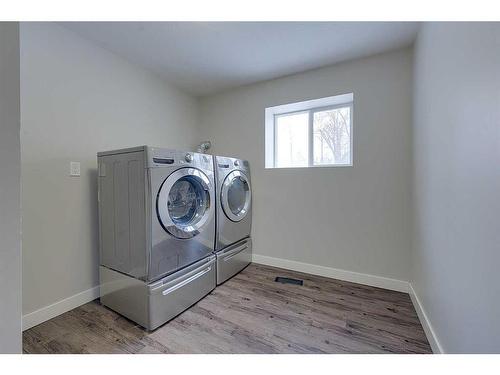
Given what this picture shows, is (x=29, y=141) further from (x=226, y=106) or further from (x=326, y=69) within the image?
(x=326, y=69)

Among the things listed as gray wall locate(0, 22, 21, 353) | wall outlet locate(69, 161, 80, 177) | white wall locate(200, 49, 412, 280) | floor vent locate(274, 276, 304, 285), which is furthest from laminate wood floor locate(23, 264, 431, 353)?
wall outlet locate(69, 161, 80, 177)

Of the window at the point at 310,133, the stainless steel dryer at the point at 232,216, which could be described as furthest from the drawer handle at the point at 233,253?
the window at the point at 310,133

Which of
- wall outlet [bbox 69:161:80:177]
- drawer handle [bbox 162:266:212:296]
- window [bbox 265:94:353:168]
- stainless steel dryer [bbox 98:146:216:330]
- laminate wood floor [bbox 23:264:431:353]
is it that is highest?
window [bbox 265:94:353:168]

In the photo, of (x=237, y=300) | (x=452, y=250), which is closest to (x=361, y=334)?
(x=452, y=250)

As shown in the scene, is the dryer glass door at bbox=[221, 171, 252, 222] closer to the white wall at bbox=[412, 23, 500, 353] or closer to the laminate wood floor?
the laminate wood floor

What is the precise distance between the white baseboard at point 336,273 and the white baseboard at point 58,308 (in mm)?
1596

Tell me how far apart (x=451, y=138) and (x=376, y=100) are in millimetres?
1050

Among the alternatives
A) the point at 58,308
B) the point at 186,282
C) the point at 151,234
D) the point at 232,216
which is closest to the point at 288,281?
the point at 232,216

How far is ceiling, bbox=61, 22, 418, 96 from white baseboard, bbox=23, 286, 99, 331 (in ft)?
6.81

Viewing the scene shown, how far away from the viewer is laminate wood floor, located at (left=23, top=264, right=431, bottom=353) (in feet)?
4.01

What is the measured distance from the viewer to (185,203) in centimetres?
175

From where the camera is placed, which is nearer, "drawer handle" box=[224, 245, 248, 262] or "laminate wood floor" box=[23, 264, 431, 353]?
"laminate wood floor" box=[23, 264, 431, 353]

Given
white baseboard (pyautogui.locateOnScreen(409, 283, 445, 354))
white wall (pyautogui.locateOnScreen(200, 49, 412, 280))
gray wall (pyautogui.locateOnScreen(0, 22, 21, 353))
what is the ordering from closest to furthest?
gray wall (pyautogui.locateOnScreen(0, 22, 21, 353)), white baseboard (pyautogui.locateOnScreen(409, 283, 445, 354)), white wall (pyautogui.locateOnScreen(200, 49, 412, 280))

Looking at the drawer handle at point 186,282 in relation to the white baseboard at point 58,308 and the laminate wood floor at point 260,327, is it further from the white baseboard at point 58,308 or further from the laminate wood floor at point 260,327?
the white baseboard at point 58,308
